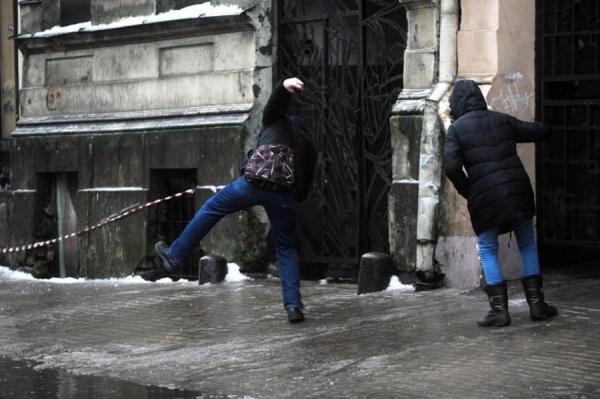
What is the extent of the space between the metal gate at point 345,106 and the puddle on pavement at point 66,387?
5.05 metres

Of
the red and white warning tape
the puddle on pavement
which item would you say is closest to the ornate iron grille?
the red and white warning tape

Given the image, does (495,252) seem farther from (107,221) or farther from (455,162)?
(107,221)

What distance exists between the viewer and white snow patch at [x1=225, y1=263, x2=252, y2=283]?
13234 mm

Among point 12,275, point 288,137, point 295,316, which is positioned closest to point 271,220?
point 288,137

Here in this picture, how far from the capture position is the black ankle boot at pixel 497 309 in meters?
8.65

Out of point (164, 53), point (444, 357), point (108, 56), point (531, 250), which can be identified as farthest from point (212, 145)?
point (444, 357)

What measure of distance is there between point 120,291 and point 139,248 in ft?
5.85

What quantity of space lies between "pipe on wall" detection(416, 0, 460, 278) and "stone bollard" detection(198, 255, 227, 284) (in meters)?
2.79

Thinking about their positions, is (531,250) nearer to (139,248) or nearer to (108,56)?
(139,248)

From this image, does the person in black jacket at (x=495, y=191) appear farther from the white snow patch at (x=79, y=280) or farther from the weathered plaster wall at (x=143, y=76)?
the white snow patch at (x=79, y=280)

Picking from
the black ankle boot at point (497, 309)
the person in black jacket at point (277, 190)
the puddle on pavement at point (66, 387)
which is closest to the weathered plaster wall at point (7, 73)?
the person in black jacket at point (277, 190)

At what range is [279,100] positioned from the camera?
9453mm

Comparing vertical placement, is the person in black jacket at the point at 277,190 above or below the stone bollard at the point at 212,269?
above

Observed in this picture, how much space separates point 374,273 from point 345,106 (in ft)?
7.28
